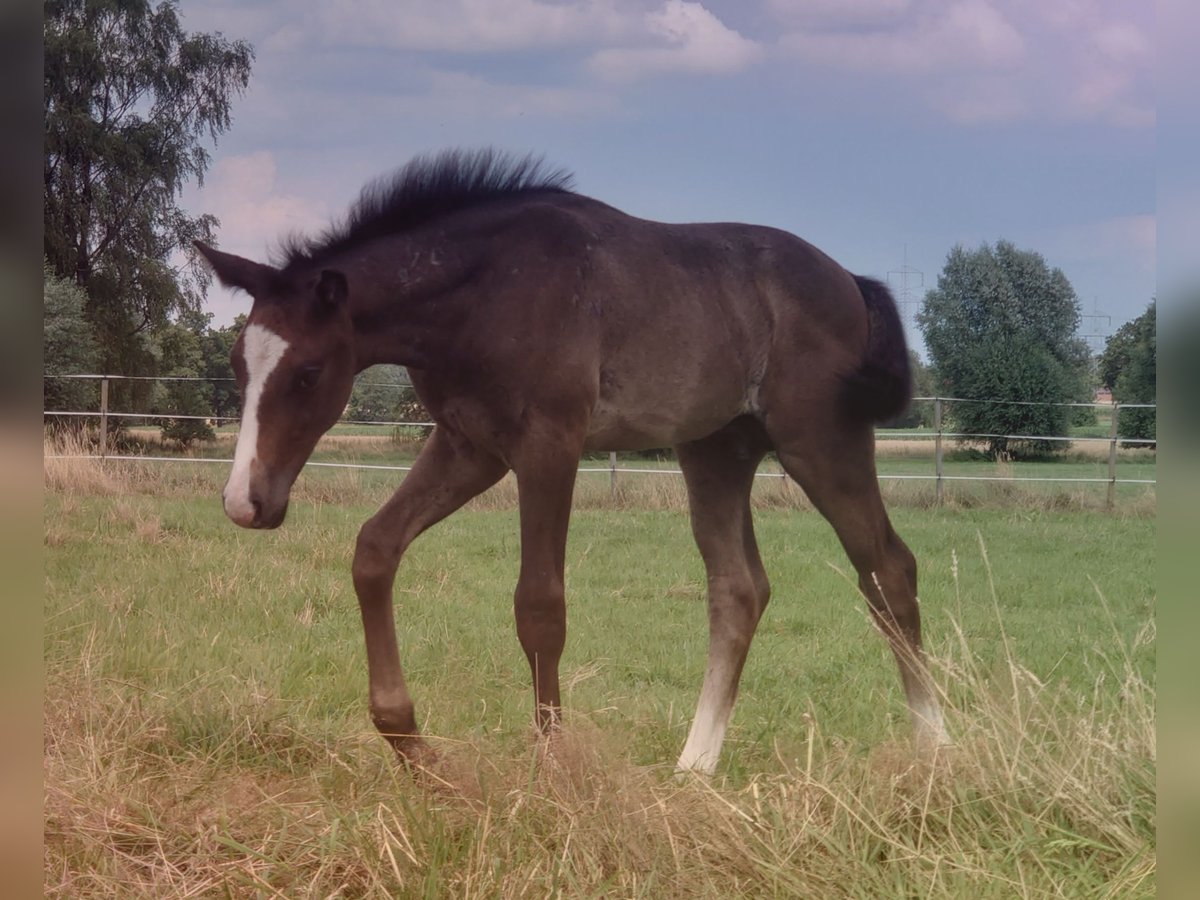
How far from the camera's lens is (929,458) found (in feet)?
38.7

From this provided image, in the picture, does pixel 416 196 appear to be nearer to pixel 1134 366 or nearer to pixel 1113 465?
pixel 1134 366

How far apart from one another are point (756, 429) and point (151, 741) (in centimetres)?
227

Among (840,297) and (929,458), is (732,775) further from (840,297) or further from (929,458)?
(929,458)

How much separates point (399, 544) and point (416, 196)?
3.37 feet

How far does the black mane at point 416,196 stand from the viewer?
2855 millimetres

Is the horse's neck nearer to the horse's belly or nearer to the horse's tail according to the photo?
the horse's belly

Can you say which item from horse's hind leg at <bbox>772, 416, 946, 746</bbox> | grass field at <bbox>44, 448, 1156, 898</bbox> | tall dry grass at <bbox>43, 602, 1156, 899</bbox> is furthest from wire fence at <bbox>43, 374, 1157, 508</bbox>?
tall dry grass at <bbox>43, 602, 1156, 899</bbox>

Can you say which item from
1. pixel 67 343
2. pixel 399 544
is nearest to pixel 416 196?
pixel 399 544

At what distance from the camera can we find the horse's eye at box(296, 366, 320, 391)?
2.52 m

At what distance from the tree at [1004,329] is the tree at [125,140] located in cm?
603

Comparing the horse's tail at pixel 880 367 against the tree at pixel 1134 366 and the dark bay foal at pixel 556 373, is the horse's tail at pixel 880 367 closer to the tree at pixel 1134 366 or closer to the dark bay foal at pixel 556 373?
the dark bay foal at pixel 556 373

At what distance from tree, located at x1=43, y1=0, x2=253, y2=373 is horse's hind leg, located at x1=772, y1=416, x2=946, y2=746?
11.9 ft

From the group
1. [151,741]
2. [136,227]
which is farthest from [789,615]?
[136,227]

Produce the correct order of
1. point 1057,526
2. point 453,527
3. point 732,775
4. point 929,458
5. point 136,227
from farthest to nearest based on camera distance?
point 929,458, point 1057,526, point 453,527, point 136,227, point 732,775
